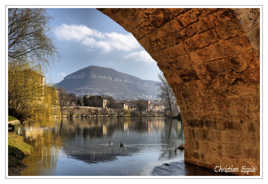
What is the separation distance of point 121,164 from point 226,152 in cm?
362

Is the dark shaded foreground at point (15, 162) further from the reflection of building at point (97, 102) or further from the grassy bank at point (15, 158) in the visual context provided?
the reflection of building at point (97, 102)

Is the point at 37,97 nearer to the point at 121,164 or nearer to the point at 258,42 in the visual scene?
the point at 121,164

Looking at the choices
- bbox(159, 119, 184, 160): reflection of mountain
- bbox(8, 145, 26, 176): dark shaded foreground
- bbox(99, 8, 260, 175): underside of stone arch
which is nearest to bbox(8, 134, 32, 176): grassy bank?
bbox(8, 145, 26, 176): dark shaded foreground

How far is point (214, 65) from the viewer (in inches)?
184

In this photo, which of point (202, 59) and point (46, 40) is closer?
point (202, 59)

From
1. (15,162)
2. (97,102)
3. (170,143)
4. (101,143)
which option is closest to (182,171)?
(15,162)

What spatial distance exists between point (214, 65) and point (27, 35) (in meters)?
6.42

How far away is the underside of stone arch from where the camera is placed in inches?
160

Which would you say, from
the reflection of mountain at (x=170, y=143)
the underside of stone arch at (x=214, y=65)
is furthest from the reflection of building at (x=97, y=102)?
the underside of stone arch at (x=214, y=65)

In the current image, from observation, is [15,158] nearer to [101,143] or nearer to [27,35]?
[27,35]

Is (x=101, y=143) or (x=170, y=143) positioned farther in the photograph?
(x=101, y=143)

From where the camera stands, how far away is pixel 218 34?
13.8ft

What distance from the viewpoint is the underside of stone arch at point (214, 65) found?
4.07m
